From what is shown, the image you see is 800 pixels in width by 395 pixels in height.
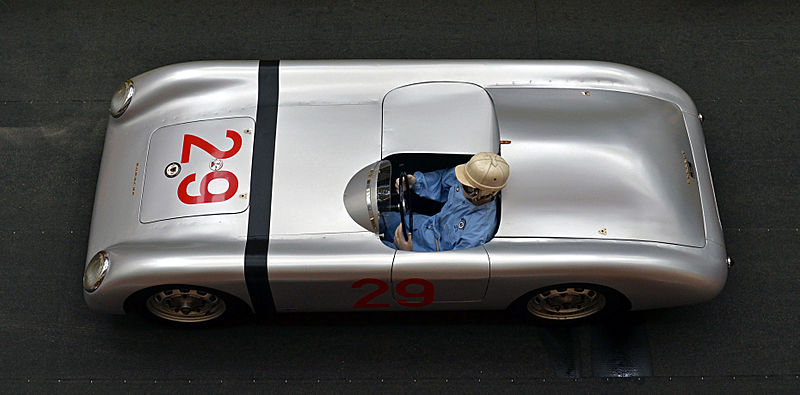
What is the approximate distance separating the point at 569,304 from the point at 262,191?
193cm

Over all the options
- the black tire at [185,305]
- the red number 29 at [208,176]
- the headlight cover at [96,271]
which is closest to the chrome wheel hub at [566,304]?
the black tire at [185,305]

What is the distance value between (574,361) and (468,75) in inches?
73.9

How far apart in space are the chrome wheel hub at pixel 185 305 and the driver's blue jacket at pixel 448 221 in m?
1.11

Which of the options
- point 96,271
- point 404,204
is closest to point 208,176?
point 96,271

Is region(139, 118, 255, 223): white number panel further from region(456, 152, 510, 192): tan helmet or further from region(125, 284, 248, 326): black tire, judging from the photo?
region(456, 152, 510, 192): tan helmet

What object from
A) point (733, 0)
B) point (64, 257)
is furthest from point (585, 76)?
point (64, 257)

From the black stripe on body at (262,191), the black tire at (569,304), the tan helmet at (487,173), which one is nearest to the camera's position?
the tan helmet at (487,173)

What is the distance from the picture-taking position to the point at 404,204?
3.89 meters

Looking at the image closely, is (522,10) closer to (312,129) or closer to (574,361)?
(312,129)

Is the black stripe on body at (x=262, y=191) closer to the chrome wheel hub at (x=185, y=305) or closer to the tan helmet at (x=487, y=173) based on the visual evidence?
the chrome wheel hub at (x=185, y=305)

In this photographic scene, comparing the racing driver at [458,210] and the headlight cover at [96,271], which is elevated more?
the racing driver at [458,210]

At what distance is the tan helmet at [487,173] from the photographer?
359cm

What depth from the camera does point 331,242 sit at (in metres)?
3.74

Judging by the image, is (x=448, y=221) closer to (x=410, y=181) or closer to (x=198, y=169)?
(x=410, y=181)
